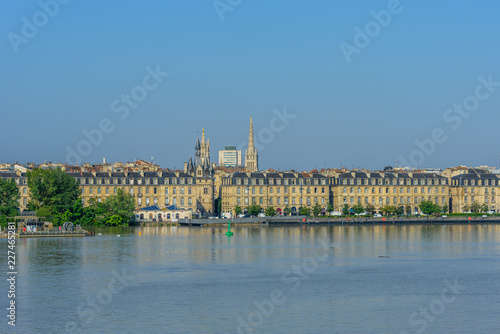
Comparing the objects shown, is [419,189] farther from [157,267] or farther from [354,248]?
[157,267]

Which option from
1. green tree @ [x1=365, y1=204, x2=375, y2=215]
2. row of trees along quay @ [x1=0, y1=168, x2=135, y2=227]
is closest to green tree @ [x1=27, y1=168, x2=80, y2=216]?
row of trees along quay @ [x1=0, y1=168, x2=135, y2=227]

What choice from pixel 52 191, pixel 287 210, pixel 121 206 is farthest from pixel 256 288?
pixel 287 210

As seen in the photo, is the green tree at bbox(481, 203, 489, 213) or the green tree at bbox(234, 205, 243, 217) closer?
the green tree at bbox(234, 205, 243, 217)

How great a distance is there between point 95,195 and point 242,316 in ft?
262

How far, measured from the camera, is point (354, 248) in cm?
6028

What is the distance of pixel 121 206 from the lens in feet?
319

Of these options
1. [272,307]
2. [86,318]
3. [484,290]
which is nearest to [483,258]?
[484,290]

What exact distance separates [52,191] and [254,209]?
31.1 meters

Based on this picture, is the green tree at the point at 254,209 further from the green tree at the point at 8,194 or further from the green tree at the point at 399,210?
the green tree at the point at 8,194

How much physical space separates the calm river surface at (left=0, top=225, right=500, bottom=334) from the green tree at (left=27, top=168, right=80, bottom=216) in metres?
25.2

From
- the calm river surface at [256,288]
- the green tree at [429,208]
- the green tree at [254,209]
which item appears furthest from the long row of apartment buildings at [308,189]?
the calm river surface at [256,288]

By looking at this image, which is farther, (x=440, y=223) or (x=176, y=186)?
(x=176, y=186)

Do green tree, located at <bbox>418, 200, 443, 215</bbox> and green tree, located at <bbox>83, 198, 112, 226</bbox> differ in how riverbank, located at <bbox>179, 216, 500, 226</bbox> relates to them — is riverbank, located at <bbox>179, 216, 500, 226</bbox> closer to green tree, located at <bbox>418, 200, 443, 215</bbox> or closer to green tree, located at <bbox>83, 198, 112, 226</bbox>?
green tree, located at <bbox>418, 200, 443, 215</bbox>

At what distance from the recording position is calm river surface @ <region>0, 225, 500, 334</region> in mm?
30719
